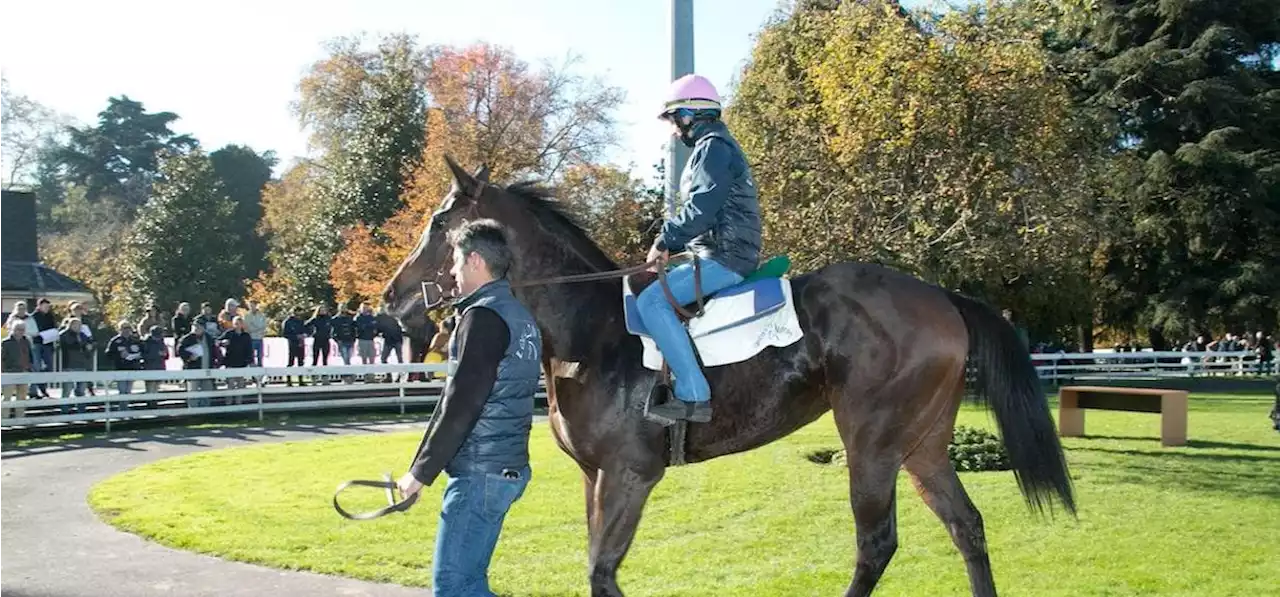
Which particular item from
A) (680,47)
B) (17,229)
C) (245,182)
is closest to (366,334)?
(680,47)

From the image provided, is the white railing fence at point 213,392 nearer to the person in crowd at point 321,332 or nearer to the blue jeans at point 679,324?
the person in crowd at point 321,332

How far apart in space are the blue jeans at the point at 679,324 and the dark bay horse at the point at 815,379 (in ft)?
0.64

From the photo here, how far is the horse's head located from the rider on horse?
1.01 metres

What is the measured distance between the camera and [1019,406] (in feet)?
19.2

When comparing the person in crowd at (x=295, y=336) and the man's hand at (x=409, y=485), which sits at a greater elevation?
the person in crowd at (x=295, y=336)

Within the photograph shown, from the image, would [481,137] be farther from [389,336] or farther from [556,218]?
[556,218]

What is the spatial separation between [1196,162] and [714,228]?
36.0m

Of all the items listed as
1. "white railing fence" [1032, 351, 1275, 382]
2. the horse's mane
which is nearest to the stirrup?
the horse's mane

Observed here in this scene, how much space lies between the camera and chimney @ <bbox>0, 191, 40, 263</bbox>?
117 ft

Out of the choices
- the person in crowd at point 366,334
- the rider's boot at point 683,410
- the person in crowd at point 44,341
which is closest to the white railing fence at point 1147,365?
the person in crowd at point 366,334

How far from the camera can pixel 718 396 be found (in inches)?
213

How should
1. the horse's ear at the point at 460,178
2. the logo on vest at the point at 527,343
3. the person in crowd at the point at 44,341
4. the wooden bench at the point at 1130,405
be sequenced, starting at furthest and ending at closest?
the person in crowd at the point at 44,341 < the wooden bench at the point at 1130,405 < the horse's ear at the point at 460,178 < the logo on vest at the point at 527,343

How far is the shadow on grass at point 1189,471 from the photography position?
10961 millimetres

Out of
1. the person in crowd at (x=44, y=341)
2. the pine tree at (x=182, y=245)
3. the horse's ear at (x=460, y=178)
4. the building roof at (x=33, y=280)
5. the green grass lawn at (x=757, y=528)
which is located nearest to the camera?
the horse's ear at (x=460, y=178)
